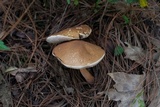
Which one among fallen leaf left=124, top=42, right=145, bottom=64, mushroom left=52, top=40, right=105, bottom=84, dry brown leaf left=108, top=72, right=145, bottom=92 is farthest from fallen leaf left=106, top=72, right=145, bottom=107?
mushroom left=52, top=40, right=105, bottom=84

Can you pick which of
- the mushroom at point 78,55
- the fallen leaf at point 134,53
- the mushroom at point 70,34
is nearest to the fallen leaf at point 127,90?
the fallen leaf at point 134,53

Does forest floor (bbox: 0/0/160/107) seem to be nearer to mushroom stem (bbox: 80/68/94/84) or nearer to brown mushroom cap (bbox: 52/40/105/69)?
mushroom stem (bbox: 80/68/94/84)

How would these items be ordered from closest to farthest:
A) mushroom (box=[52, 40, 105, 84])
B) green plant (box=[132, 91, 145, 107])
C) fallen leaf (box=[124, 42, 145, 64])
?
mushroom (box=[52, 40, 105, 84])
green plant (box=[132, 91, 145, 107])
fallen leaf (box=[124, 42, 145, 64])

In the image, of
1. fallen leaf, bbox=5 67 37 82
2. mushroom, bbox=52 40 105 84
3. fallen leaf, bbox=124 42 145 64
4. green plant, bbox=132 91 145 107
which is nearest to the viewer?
mushroom, bbox=52 40 105 84

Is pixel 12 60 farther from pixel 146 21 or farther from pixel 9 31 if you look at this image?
pixel 146 21

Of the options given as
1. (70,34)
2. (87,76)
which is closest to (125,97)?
(87,76)

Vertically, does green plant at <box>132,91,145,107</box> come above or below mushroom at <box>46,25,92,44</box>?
below

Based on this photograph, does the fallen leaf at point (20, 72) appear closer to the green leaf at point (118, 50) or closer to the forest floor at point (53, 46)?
the forest floor at point (53, 46)
